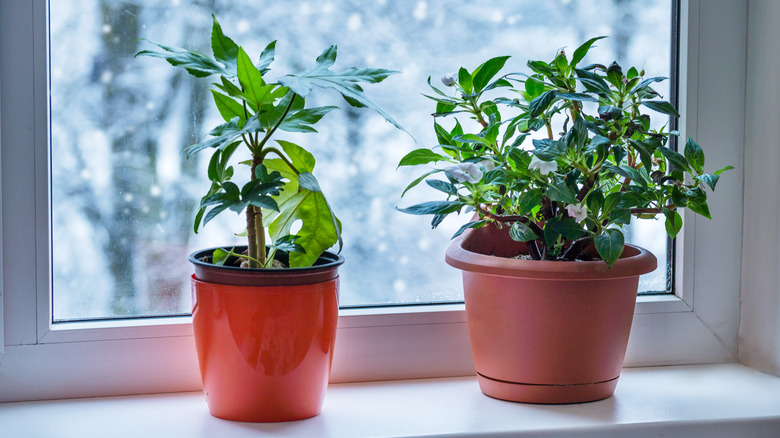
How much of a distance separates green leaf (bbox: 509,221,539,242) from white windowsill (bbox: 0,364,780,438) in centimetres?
24

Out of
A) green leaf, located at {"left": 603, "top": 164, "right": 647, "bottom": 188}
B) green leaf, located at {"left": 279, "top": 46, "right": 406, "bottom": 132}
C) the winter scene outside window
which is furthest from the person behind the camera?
the winter scene outside window

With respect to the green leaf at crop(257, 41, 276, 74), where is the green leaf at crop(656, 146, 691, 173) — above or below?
below

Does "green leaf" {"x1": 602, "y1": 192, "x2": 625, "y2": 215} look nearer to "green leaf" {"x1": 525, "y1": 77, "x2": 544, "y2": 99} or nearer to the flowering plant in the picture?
the flowering plant

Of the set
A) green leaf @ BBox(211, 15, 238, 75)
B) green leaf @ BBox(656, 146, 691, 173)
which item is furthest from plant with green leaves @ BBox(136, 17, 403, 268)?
green leaf @ BBox(656, 146, 691, 173)

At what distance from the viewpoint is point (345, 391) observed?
1.07 metres

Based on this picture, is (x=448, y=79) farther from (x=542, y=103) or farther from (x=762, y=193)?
(x=762, y=193)

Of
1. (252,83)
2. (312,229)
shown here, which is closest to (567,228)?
(312,229)

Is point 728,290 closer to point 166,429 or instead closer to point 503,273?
point 503,273

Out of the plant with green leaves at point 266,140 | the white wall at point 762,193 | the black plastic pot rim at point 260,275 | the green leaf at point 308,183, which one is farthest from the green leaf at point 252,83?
the white wall at point 762,193

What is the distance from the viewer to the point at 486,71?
970 millimetres

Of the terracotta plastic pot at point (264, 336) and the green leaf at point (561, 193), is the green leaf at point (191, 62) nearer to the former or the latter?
the terracotta plastic pot at point (264, 336)

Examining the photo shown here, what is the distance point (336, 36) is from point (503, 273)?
47 centimetres

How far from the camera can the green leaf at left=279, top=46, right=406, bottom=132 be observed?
80 centimetres

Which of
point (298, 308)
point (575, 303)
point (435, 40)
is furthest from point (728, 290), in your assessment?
point (298, 308)
